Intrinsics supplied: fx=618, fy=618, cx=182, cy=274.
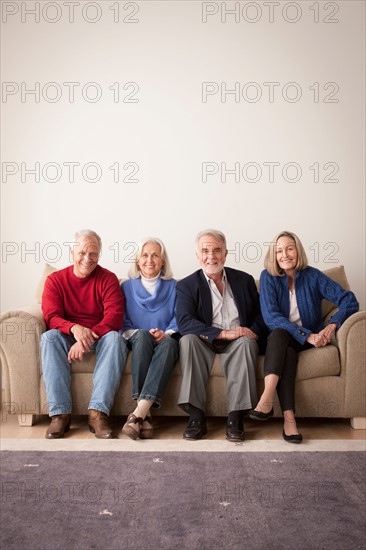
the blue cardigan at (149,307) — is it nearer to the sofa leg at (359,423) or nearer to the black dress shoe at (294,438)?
the black dress shoe at (294,438)

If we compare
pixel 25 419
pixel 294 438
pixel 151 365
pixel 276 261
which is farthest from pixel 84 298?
pixel 294 438

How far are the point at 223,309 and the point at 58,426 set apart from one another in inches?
42.4

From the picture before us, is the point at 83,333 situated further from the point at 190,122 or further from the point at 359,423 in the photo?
the point at 190,122

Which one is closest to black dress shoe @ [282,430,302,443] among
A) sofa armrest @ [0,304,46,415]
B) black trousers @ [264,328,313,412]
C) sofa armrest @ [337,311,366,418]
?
black trousers @ [264,328,313,412]

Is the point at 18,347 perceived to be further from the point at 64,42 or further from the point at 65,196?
the point at 64,42

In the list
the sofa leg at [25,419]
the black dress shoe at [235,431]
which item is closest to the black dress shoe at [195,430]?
the black dress shoe at [235,431]

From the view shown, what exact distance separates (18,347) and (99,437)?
0.64 m

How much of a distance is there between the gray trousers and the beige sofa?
0.22 feet

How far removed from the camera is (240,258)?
4.31 meters

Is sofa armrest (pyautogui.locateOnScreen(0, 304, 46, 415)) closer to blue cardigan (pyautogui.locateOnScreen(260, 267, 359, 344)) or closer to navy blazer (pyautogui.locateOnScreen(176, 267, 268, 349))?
navy blazer (pyautogui.locateOnScreen(176, 267, 268, 349))

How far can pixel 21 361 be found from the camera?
3238 millimetres

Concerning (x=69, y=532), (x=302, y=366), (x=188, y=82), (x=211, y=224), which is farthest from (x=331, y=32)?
(x=69, y=532)

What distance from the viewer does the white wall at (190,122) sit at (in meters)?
4.25

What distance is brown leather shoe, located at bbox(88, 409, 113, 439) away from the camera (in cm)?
304
